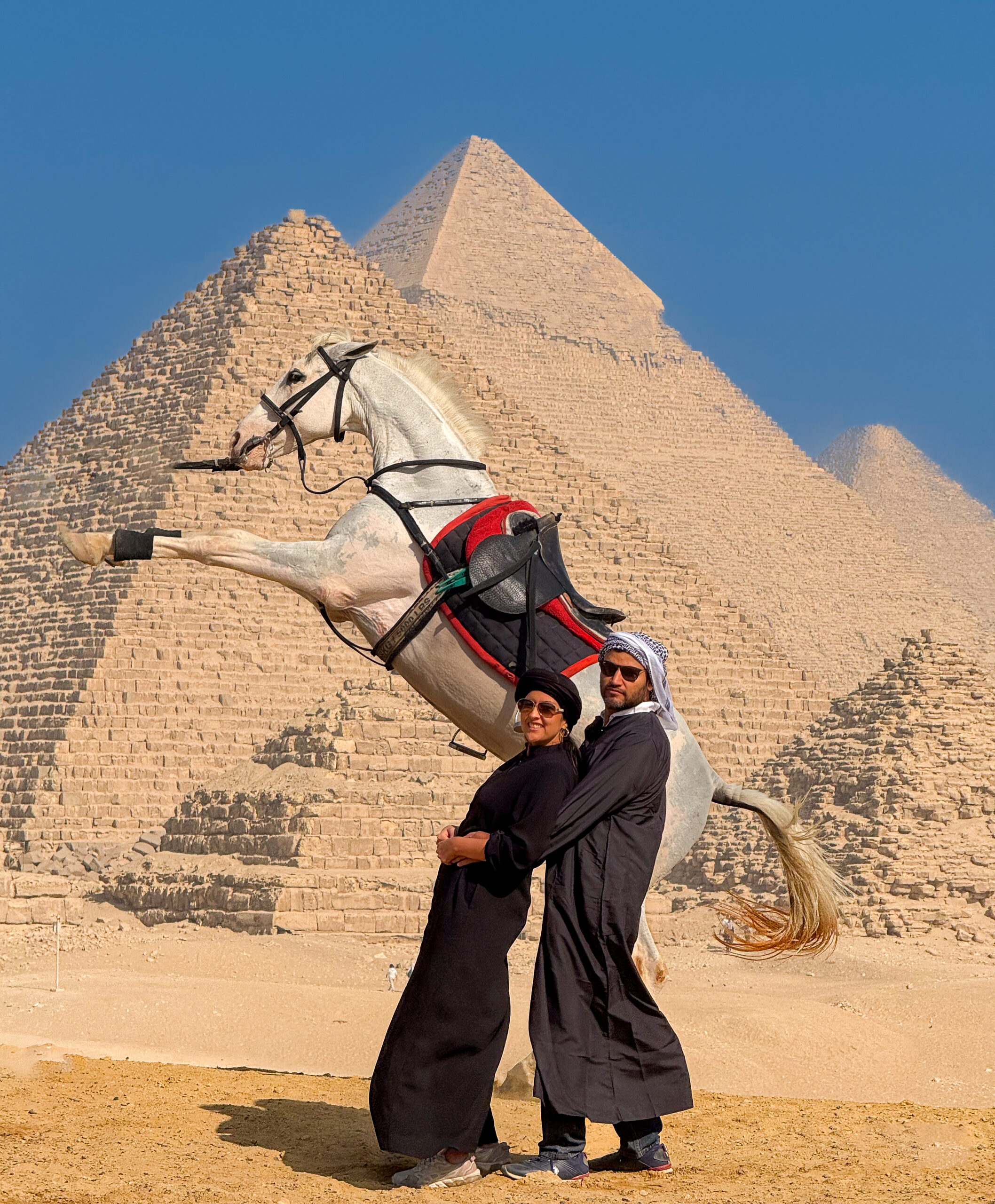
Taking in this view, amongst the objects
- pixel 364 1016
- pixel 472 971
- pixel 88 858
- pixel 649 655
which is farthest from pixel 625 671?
pixel 88 858

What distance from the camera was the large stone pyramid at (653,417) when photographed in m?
83.8

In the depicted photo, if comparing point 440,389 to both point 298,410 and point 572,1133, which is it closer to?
point 298,410

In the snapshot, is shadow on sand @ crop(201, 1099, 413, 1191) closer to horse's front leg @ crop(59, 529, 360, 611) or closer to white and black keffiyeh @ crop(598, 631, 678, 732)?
white and black keffiyeh @ crop(598, 631, 678, 732)

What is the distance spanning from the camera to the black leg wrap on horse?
25.0ft

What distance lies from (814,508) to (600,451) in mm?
9647

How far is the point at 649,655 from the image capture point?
648 centimetres

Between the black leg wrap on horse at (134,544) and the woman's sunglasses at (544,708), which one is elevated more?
the black leg wrap on horse at (134,544)

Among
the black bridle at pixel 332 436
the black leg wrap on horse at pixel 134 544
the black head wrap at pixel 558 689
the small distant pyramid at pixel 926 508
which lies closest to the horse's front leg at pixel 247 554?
the black leg wrap on horse at pixel 134 544

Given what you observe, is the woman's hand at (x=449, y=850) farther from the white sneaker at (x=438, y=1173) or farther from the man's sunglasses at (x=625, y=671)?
the white sneaker at (x=438, y=1173)

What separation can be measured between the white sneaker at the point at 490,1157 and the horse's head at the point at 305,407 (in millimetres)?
2978

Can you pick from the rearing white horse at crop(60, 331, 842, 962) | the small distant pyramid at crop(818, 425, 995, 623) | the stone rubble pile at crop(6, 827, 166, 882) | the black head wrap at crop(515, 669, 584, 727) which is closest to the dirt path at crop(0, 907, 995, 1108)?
the rearing white horse at crop(60, 331, 842, 962)

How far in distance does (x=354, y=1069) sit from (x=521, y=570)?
18.0ft

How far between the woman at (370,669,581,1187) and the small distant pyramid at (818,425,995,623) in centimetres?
10018

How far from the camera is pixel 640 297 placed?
107188mm
